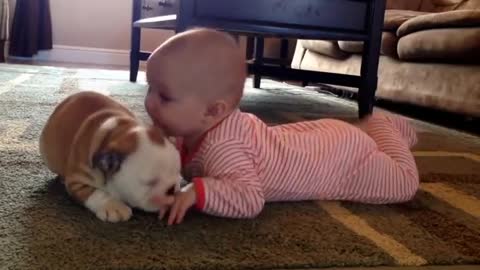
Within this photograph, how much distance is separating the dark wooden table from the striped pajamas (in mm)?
553

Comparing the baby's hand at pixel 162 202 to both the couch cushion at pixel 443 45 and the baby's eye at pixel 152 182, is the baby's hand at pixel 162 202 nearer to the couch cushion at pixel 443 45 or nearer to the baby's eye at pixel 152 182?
the baby's eye at pixel 152 182

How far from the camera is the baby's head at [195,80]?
688 millimetres

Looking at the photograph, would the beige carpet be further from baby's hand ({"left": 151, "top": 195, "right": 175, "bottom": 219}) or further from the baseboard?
the baseboard

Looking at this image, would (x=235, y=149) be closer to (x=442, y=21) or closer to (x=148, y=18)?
(x=442, y=21)

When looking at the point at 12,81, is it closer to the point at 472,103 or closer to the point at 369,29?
the point at 369,29

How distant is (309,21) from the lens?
149cm

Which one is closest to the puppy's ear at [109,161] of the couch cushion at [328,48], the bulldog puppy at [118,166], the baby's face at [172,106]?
the bulldog puppy at [118,166]

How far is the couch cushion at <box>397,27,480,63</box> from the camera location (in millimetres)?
1623

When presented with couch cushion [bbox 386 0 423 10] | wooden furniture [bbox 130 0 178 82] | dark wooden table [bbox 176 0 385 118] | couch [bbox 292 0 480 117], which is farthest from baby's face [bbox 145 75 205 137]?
couch cushion [bbox 386 0 423 10]

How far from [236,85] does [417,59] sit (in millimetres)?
1377

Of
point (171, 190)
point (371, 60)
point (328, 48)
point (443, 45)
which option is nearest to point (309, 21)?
point (371, 60)

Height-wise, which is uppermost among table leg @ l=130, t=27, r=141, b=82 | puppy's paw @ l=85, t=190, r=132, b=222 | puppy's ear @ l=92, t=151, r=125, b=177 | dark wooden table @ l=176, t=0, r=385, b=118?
dark wooden table @ l=176, t=0, r=385, b=118

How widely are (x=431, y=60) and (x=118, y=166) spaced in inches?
58.6

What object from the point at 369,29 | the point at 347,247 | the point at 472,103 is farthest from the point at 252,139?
the point at 472,103
